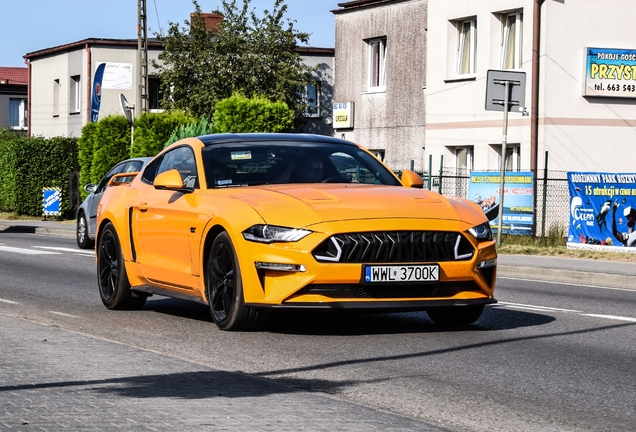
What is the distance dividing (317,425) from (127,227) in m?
5.73

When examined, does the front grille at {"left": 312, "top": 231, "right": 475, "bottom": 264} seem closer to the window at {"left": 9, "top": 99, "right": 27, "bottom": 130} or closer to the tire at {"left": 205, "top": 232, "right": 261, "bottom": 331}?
the tire at {"left": 205, "top": 232, "right": 261, "bottom": 331}

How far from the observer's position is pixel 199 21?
171 ft

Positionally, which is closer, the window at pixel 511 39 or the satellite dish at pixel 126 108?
the window at pixel 511 39

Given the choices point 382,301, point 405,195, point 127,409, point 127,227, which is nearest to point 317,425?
point 127,409

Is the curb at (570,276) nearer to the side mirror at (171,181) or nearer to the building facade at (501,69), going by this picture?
the building facade at (501,69)

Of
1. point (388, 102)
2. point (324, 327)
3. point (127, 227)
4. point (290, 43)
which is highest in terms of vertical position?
point (290, 43)

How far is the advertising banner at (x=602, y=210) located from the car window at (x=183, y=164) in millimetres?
12717

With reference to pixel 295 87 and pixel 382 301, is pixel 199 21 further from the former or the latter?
pixel 382 301

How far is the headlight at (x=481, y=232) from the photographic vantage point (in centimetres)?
928

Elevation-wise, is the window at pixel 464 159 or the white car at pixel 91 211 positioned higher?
the window at pixel 464 159

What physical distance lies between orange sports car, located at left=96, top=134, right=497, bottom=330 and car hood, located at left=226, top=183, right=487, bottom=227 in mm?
11

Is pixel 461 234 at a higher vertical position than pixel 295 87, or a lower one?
lower

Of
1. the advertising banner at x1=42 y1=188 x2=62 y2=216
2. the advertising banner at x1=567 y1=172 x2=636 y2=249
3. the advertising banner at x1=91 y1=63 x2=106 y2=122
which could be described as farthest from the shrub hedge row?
the advertising banner at x1=567 y1=172 x2=636 y2=249

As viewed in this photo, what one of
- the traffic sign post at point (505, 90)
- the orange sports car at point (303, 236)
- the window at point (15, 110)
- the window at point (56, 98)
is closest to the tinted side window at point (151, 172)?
the orange sports car at point (303, 236)
